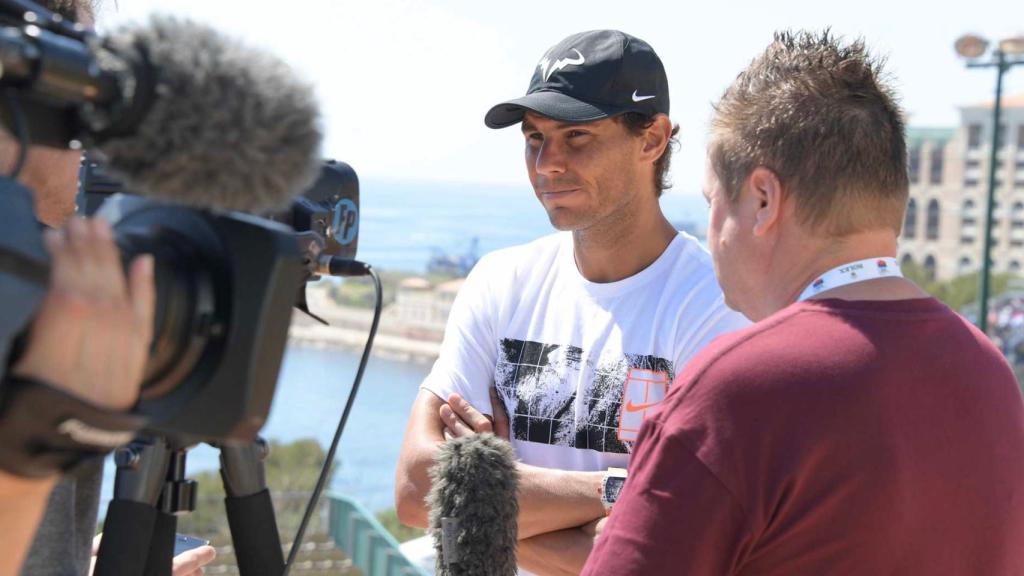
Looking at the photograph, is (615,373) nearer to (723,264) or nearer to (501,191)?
(723,264)

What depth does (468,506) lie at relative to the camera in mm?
1771

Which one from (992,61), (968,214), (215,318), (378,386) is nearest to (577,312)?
(215,318)

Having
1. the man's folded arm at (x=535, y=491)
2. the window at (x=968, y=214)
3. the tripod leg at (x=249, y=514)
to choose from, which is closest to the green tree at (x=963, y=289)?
the window at (x=968, y=214)

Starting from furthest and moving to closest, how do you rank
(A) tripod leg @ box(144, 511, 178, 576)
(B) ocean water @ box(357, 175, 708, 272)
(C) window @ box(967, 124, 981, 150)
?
(C) window @ box(967, 124, 981, 150) → (B) ocean water @ box(357, 175, 708, 272) → (A) tripod leg @ box(144, 511, 178, 576)

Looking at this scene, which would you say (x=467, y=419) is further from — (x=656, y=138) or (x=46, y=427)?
(x=46, y=427)

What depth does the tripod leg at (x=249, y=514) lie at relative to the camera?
171 cm

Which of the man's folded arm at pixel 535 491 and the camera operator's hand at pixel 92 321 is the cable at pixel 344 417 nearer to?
the man's folded arm at pixel 535 491

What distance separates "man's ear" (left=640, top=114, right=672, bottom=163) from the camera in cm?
275

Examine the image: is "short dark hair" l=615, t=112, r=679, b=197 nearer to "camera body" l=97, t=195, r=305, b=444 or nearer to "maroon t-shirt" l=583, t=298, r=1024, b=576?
"maroon t-shirt" l=583, t=298, r=1024, b=576

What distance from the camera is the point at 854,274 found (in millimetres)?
1655

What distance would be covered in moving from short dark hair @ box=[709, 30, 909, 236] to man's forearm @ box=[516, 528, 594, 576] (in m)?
0.94

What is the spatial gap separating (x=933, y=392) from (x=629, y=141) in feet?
4.34

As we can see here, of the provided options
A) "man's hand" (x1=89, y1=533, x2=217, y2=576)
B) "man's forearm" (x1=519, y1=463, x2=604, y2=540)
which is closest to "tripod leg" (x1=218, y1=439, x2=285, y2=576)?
"man's hand" (x1=89, y1=533, x2=217, y2=576)

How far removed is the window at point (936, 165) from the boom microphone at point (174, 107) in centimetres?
6797
